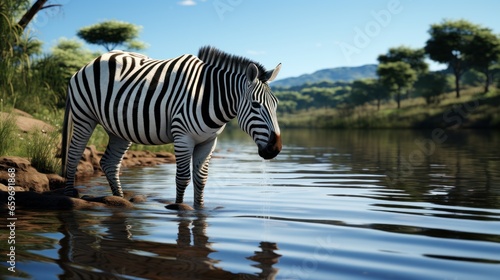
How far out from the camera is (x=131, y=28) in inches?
1773

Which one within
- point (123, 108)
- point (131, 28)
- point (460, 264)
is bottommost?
point (460, 264)

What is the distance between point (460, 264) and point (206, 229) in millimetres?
2139

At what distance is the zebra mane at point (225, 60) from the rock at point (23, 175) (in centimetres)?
309

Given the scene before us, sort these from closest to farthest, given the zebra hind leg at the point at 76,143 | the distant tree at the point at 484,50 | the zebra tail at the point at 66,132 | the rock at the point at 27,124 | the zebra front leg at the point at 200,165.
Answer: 1. the zebra front leg at the point at 200,165
2. the zebra hind leg at the point at 76,143
3. the zebra tail at the point at 66,132
4. the rock at the point at 27,124
5. the distant tree at the point at 484,50

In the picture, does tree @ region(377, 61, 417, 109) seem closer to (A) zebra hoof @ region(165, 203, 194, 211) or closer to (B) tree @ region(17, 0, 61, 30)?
(B) tree @ region(17, 0, 61, 30)

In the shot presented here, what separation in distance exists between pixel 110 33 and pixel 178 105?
41.1 metres

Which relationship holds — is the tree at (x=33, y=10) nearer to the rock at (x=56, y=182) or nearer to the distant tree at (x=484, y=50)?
the rock at (x=56, y=182)

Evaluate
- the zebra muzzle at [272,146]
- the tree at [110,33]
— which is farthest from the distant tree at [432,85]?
the zebra muzzle at [272,146]

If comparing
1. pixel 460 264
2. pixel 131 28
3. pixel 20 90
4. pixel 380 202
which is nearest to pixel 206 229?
pixel 460 264

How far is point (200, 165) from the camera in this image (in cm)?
632

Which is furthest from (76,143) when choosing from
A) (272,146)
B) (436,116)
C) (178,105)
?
(436,116)

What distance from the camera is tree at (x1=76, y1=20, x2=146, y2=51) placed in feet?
147

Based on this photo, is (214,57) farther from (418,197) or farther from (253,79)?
(418,197)

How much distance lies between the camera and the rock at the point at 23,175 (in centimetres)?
739
